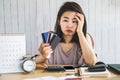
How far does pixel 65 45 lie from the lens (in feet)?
7.07

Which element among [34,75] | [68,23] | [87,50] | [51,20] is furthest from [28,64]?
[51,20]

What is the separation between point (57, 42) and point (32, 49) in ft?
3.75

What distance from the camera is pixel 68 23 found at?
219 centimetres

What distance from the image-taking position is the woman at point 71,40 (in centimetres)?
204

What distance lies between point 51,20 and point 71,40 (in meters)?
1.01

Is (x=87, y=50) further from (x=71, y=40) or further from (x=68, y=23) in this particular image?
(x=68, y=23)

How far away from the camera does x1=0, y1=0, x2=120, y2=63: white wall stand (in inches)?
121

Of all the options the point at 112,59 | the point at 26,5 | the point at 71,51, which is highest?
the point at 26,5

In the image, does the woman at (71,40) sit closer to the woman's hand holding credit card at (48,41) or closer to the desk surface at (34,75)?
the woman's hand holding credit card at (48,41)

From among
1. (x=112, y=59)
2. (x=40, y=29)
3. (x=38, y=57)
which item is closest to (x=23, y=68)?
(x=38, y=57)

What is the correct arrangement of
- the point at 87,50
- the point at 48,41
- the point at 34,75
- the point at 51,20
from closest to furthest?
the point at 34,75
the point at 48,41
the point at 87,50
the point at 51,20

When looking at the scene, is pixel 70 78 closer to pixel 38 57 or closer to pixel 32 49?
pixel 38 57

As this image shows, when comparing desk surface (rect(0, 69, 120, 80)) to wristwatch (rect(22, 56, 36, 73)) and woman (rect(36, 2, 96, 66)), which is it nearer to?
wristwatch (rect(22, 56, 36, 73))

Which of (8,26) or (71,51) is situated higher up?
(8,26)
